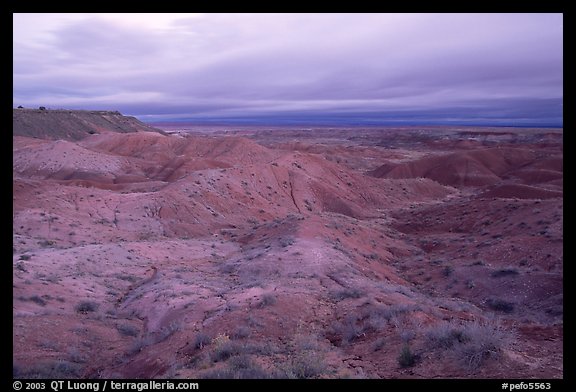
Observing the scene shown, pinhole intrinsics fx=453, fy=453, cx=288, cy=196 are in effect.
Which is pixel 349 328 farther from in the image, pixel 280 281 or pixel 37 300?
pixel 37 300

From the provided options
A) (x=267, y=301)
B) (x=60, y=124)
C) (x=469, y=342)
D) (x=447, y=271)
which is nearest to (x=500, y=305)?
(x=447, y=271)

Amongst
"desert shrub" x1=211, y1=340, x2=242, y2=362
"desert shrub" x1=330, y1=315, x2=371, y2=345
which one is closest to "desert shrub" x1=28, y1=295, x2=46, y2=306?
"desert shrub" x1=211, y1=340, x2=242, y2=362

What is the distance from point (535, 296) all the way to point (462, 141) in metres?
97.9

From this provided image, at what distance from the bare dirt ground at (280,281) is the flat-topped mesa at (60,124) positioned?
42.2m

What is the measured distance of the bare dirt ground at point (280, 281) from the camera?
7242 mm

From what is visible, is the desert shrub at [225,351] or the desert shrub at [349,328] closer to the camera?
the desert shrub at [225,351]

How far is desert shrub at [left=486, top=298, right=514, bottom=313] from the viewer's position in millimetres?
14490

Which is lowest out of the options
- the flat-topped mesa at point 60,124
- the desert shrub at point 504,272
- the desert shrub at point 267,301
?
the desert shrub at point 504,272

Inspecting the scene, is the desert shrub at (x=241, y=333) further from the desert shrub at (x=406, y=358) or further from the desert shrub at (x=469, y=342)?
the desert shrub at (x=469, y=342)

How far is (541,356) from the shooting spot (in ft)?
22.7

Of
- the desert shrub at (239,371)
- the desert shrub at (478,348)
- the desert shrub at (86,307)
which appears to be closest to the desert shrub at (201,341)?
the desert shrub at (239,371)
